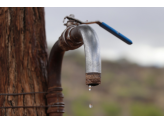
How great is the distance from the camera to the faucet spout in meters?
0.58

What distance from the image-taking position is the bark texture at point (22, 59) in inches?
29.1

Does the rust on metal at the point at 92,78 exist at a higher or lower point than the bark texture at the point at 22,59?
lower

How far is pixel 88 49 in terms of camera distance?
2.02 ft

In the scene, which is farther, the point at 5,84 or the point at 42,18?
the point at 42,18

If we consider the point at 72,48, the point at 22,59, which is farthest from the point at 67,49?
the point at 22,59

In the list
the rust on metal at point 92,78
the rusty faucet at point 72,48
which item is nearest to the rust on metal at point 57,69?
Answer: the rusty faucet at point 72,48

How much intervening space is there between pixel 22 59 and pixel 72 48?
0.18 m

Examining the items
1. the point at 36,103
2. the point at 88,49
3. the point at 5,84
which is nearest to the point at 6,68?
the point at 5,84

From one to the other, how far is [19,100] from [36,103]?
0.19ft

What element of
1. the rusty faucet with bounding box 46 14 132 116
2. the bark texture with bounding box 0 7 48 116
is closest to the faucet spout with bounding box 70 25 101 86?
the rusty faucet with bounding box 46 14 132 116

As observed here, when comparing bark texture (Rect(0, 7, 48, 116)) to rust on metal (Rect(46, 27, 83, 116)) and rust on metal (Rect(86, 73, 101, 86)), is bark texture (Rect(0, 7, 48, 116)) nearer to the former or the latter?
rust on metal (Rect(46, 27, 83, 116))

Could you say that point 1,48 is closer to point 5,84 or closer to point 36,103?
point 5,84

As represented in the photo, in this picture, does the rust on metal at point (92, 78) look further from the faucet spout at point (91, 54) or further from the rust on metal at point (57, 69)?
the rust on metal at point (57, 69)

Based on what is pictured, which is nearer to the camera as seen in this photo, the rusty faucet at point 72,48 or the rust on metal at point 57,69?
the rusty faucet at point 72,48
